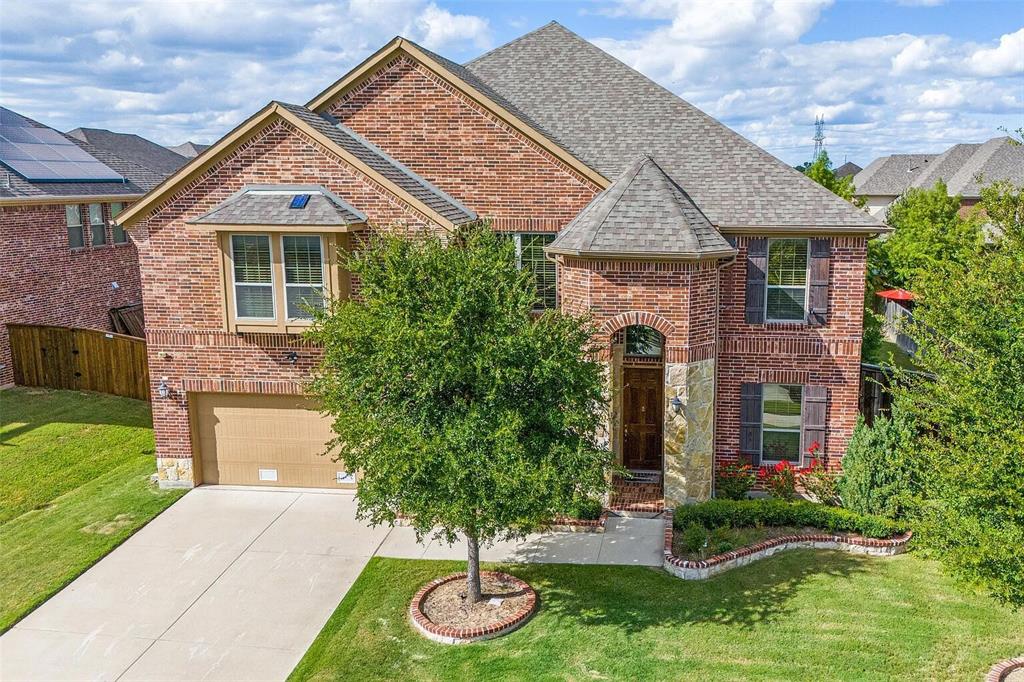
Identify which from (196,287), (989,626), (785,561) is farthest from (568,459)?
(196,287)

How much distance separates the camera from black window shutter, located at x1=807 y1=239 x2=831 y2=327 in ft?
50.6

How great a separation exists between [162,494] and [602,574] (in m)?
9.12


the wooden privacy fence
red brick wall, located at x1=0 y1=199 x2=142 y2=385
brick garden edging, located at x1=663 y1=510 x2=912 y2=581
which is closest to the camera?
brick garden edging, located at x1=663 y1=510 x2=912 y2=581

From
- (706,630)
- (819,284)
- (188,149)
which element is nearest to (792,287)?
(819,284)

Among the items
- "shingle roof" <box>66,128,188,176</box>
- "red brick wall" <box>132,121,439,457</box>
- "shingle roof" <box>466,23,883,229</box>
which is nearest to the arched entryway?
"shingle roof" <box>466,23,883,229</box>

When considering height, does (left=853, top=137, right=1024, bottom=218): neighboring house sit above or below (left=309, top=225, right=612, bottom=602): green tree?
above

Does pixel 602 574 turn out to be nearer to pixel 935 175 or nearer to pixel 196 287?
pixel 196 287

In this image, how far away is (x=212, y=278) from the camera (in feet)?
51.2

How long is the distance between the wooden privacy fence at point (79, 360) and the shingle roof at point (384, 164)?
8.85 meters

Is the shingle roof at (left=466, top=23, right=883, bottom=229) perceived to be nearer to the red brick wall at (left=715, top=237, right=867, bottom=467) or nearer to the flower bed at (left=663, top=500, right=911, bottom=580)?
the red brick wall at (left=715, top=237, right=867, bottom=467)

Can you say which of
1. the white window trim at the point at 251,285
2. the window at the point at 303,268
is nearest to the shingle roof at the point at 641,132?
the window at the point at 303,268

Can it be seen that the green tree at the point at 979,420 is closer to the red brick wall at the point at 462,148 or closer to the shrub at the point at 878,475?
the shrub at the point at 878,475

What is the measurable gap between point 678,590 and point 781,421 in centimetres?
527

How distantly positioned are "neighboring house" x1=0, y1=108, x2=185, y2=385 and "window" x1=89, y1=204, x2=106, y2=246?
32 mm
